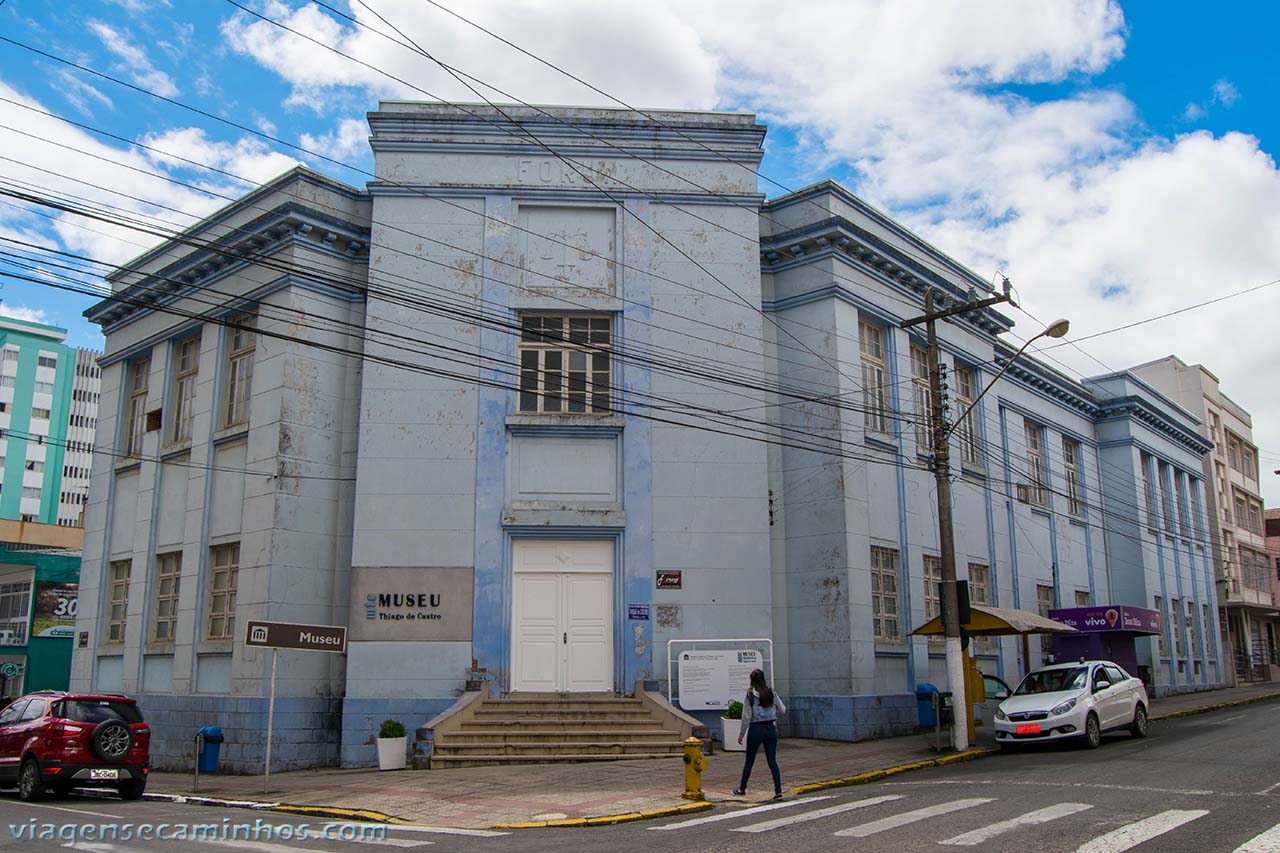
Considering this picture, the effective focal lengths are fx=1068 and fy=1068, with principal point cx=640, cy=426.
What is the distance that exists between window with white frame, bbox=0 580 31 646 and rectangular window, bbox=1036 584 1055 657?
36.8 meters

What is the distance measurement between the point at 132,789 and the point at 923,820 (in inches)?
425

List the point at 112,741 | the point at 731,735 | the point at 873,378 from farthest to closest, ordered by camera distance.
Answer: the point at 873,378 < the point at 731,735 < the point at 112,741

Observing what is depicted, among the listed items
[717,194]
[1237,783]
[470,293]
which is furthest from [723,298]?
[1237,783]

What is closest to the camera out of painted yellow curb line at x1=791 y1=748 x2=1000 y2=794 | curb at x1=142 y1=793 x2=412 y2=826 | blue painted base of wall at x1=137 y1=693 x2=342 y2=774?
curb at x1=142 y1=793 x2=412 y2=826

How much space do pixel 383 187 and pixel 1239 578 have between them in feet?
130

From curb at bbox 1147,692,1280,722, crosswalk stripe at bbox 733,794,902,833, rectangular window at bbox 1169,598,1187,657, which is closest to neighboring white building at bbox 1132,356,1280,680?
rectangular window at bbox 1169,598,1187,657

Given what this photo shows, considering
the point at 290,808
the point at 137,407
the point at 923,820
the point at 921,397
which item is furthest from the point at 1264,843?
the point at 137,407

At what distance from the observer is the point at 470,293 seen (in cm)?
2008

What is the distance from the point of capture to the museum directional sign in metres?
15.0

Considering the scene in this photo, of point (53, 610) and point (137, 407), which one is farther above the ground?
point (137, 407)

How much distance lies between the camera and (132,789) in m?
14.7

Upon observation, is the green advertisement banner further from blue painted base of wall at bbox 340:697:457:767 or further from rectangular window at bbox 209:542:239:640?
blue painted base of wall at bbox 340:697:457:767

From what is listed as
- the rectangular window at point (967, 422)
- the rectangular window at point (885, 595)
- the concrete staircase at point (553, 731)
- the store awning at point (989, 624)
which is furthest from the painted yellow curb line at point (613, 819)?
the rectangular window at point (967, 422)

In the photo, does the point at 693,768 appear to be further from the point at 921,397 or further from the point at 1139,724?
the point at 921,397
